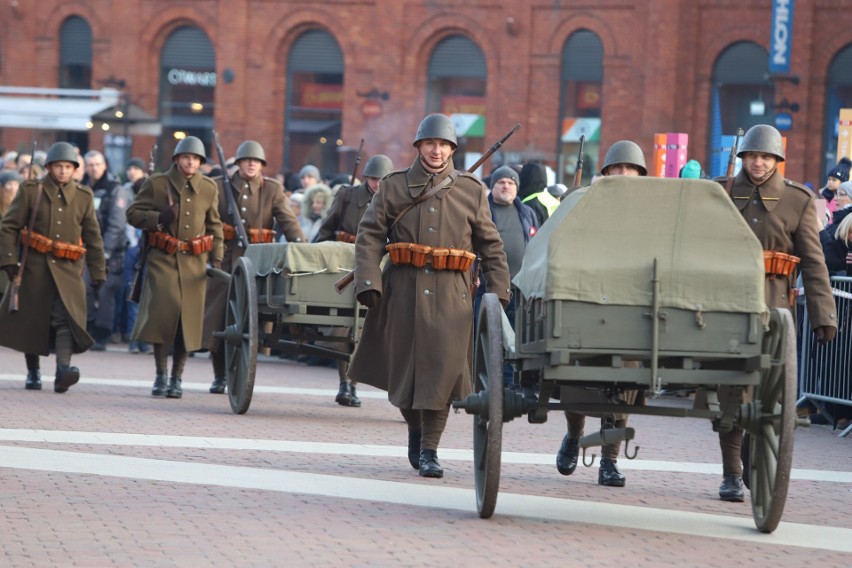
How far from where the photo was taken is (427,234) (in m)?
9.10

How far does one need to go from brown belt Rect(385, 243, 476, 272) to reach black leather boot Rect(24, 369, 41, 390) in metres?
5.39

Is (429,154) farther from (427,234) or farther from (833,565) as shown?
(833,565)

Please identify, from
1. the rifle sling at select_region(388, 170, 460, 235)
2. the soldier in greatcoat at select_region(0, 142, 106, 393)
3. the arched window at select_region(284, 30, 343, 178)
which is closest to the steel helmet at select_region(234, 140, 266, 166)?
the soldier in greatcoat at select_region(0, 142, 106, 393)

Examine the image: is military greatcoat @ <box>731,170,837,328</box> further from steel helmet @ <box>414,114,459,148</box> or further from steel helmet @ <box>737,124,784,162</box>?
steel helmet @ <box>414,114,459,148</box>

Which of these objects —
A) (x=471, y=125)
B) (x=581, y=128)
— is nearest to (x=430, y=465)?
(x=581, y=128)

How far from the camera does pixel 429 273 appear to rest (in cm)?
909

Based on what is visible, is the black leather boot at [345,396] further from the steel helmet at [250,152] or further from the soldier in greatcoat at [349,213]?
the steel helmet at [250,152]

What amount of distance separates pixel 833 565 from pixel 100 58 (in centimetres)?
3590

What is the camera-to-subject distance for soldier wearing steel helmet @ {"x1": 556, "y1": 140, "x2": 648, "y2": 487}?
8.87 m

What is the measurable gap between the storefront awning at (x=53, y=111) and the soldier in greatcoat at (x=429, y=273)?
83.5 feet

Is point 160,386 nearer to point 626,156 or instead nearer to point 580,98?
point 626,156

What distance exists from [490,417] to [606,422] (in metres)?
1.32

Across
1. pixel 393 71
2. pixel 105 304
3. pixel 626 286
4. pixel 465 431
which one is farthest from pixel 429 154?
pixel 393 71

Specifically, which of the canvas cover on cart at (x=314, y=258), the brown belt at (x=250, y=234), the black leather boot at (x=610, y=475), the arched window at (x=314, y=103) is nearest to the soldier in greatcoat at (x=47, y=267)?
the brown belt at (x=250, y=234)
